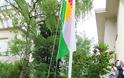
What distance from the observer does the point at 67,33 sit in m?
8.88

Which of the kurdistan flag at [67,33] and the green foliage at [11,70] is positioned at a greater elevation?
the kurdistan flag at [67,33]

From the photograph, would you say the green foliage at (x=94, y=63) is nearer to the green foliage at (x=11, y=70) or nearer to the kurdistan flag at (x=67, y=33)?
the green foliage at (x=11, y=70)

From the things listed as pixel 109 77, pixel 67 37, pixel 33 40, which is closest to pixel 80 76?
pixel 109 77

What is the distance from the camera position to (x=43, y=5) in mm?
15453

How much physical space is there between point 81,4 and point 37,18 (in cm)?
189

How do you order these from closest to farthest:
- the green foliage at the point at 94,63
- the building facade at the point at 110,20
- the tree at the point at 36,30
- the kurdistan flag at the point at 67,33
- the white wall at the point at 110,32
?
the kurdistan flag at the point at 67,33, the green foliage at the point at 94,63, the tree at the point at 36,30, the building facade at the point at 110,20, the white wall at the point at 110,32

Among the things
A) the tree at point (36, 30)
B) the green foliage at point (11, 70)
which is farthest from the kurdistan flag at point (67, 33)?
the green foliage at point (11, 70)

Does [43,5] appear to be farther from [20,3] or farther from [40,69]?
[40,69]

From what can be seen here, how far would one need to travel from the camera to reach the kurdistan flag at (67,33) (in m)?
8.71

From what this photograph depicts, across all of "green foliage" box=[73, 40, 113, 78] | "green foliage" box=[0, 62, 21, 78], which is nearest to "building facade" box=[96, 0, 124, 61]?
"green foliage" box=[73, 40, 113, 78]

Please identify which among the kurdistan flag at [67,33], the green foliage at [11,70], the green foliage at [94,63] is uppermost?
the kurdistan flag at [67,33]

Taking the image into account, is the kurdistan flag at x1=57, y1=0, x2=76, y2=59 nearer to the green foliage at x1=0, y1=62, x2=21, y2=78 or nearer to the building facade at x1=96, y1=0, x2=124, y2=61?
the green foliage at x1=0, y1=62, x2=21, y2=78

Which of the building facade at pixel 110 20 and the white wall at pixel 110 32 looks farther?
the white wall at pixel 110 32

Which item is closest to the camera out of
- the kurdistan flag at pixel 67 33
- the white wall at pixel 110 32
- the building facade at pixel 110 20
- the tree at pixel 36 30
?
the kurdistan flag at pixel 67 33
